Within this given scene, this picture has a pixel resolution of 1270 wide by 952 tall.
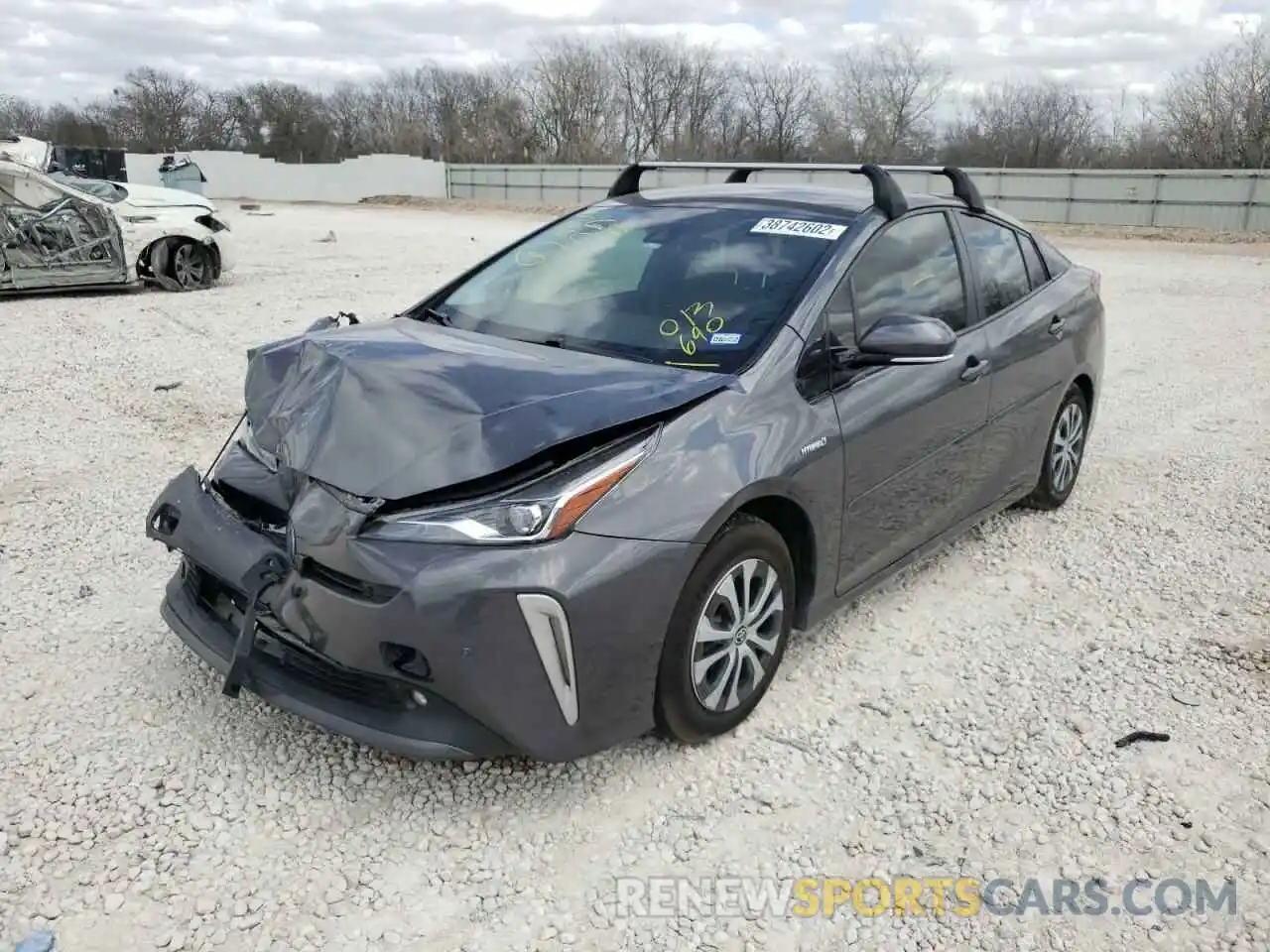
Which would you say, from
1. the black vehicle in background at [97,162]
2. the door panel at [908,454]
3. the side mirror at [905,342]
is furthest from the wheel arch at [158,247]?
the black vehicle in background at [97,162]

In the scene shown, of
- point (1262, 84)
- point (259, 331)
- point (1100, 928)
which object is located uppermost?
point (1262, 84)

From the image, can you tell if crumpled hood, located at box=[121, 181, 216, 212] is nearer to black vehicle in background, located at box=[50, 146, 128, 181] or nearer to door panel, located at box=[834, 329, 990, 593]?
door panel, located at box=[834, 329, 990, 593]

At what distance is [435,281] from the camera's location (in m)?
14.6

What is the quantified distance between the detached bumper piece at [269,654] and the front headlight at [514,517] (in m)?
0.38

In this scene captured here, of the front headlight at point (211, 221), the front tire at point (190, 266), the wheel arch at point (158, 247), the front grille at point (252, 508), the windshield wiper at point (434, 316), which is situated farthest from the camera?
the front headlight at point (211, 221)

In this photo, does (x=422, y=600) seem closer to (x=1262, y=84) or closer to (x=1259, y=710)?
(x=1259, y=710)

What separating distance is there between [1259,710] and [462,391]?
9.38 feet

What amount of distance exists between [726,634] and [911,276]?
67.5 inches

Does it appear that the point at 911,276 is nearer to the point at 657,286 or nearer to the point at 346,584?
the point at 657,286

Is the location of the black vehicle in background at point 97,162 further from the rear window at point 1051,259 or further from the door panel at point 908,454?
the door panel at point 908,454

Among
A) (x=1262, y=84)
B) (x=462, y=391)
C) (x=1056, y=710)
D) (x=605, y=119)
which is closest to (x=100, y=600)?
(x=462, y=391)

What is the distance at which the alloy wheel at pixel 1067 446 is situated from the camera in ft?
16.8

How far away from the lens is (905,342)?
133 inches

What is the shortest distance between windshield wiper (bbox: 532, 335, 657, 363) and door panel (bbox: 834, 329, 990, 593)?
68 cm
